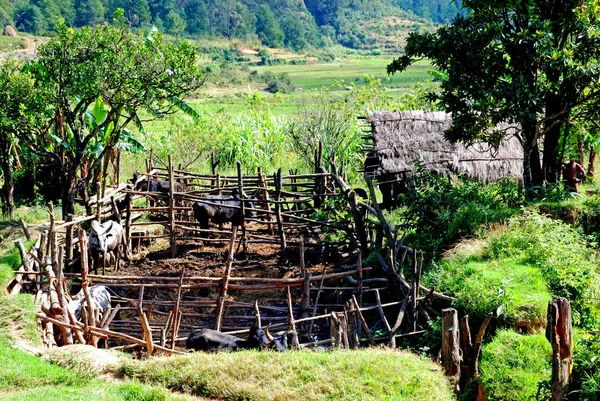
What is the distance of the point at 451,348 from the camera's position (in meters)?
7.95

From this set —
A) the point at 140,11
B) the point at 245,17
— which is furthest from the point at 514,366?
the point at 245,17

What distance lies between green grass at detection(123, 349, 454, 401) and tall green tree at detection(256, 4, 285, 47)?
2788 inches

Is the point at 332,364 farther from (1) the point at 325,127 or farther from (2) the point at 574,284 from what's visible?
(1) the point at 325,127

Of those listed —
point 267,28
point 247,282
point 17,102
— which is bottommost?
point 247,282

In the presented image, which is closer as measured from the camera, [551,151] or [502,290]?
[502,290]

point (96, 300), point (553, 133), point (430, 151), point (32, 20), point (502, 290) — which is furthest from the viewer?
point (32, 20)

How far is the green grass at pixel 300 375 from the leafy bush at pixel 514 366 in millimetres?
516

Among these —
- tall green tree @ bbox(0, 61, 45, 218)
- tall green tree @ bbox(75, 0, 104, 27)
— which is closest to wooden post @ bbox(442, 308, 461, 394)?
tall green tree @ bbox(0, 61, 45, 218)

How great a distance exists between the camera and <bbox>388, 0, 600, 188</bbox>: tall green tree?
1201 centimetres

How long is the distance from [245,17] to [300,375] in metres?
71.7

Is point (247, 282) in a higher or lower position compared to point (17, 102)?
lower

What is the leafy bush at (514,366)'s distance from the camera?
7.51 meters

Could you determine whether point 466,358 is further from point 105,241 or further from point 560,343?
point 105,241

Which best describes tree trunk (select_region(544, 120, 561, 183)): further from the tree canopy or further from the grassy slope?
the tree canopy
